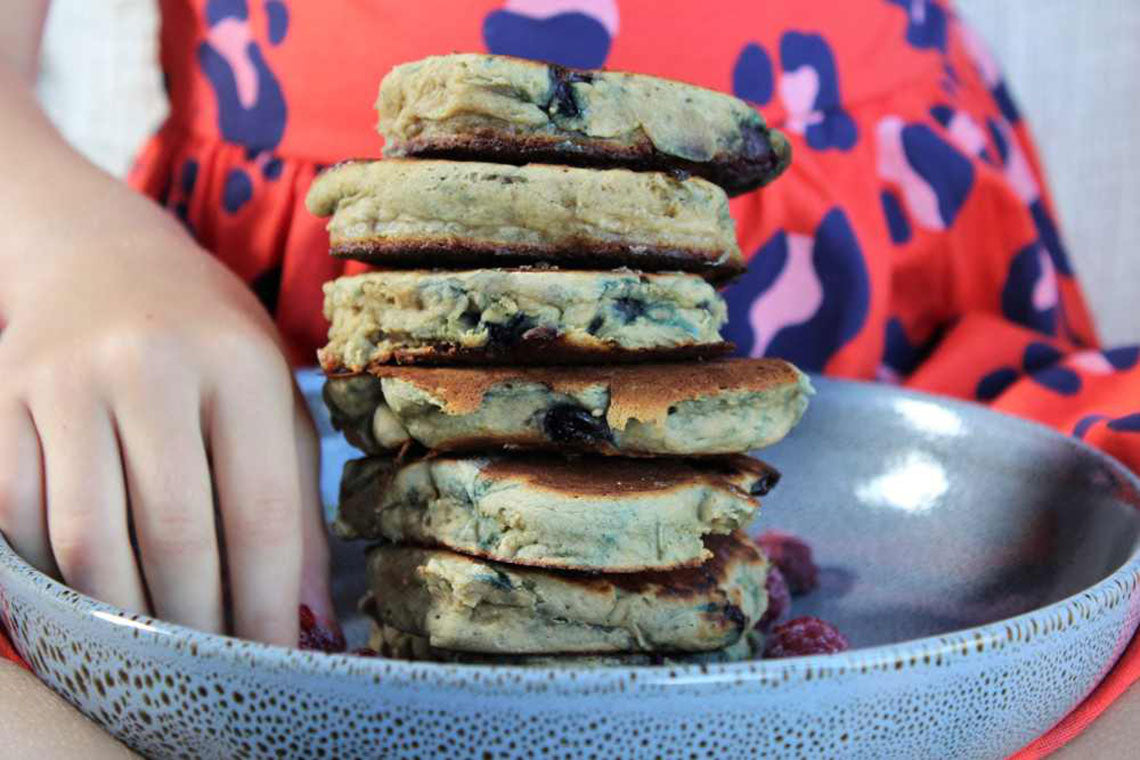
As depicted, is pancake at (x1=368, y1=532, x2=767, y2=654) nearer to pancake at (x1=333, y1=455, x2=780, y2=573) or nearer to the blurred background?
pancake at (x1=333, y1=455, x2=780, y2=573)

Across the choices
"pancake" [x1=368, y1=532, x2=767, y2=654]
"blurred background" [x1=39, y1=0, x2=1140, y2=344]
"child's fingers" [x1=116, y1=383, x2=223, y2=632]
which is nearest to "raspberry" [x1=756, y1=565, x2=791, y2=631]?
"pancake" [x1=368, y1=532, x2=767, y2=654]

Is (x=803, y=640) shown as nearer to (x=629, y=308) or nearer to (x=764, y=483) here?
(x=764, y=483)

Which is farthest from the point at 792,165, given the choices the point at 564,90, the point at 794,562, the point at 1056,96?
the point at 1056,96

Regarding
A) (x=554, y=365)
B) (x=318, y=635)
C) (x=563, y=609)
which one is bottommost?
(x=318, y=635)

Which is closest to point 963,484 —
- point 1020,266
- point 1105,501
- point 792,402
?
point 1105,501

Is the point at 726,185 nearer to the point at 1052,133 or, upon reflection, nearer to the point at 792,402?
the point at 792,402
